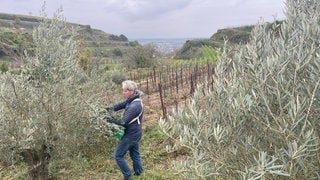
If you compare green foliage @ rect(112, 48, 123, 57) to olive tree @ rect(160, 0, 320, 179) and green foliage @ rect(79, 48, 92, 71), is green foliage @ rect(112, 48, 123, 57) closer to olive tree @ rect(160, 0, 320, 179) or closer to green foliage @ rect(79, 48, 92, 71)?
green foliage @ rect(79, 48, 92, 71)

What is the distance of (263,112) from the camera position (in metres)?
3.06

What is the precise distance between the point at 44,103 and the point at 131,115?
157cm

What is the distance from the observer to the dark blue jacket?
7887 millimetres

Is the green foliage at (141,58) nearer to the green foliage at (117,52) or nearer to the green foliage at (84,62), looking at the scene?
the green foliage at (117,52)

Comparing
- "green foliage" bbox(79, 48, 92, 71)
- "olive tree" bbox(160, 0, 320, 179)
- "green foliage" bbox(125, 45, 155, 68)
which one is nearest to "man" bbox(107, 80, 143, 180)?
"green foliage" bbox(79, 48, 92, 71)

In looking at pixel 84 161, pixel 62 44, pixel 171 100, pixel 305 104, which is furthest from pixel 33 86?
pixel 171 100

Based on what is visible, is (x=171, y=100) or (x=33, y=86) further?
(x=171, y=100)

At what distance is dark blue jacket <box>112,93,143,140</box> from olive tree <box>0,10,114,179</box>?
2.70 ft

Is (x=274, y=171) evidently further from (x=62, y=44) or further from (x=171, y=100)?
(x=171, y=100)

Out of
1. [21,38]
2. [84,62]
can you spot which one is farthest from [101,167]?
[21,38]

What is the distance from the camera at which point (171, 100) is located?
1730 cm

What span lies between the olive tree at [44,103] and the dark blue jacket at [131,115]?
0.82m

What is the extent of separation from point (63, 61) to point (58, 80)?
1.16 ft

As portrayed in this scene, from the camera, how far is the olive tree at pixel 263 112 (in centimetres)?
286
